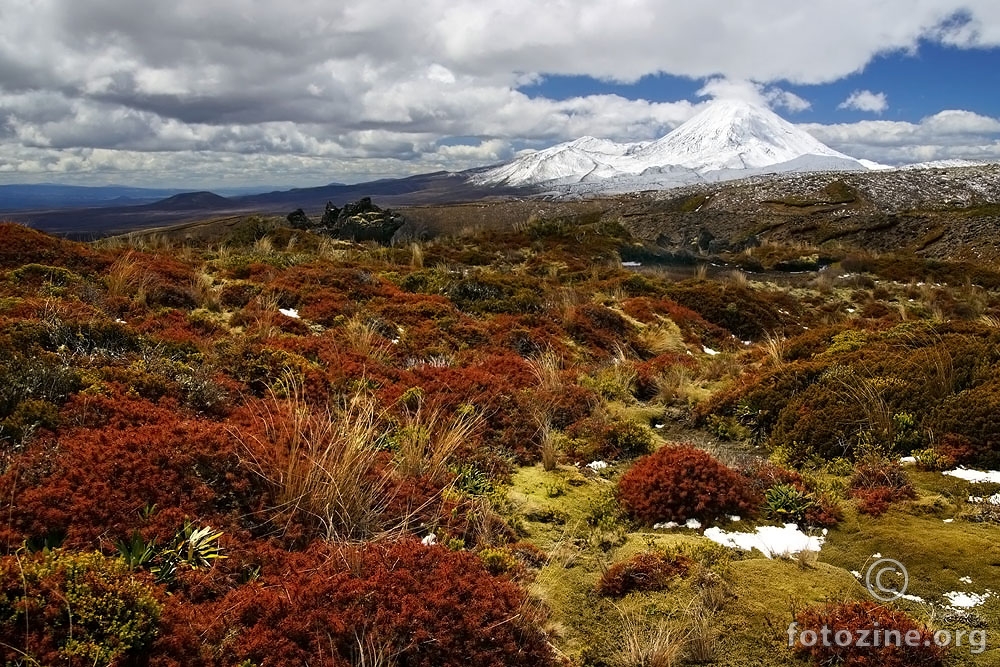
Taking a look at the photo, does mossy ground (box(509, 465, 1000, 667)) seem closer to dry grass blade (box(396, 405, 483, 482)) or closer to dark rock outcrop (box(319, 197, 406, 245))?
dry grass blade (box(396, 405, 483, 482))

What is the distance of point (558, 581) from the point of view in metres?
4.26

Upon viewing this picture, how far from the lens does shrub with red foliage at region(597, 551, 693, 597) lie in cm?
414

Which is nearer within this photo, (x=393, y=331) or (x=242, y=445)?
(x=242, y=445)

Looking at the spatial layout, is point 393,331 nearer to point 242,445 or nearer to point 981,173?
Result: point 242,445

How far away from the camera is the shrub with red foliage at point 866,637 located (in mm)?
3254

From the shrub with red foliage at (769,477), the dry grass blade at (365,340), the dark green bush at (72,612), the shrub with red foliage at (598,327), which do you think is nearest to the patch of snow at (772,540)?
the shrub with red foliage at (769,477)

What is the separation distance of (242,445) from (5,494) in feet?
4.90

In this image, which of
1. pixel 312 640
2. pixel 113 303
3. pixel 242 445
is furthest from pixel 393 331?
pixel 312 640

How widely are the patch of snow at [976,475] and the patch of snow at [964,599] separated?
79.5 inches

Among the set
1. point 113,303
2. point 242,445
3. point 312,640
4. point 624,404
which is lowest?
point 624,404

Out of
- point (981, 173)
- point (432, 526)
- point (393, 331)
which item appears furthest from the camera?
point (981, 173)

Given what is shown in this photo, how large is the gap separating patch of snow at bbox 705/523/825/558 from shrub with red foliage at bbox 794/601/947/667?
2.96 ft

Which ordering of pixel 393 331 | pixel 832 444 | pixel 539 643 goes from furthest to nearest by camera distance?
pixel 393 331 → pixel 832 444 → pixel 539 643

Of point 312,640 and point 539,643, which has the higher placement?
point 312,640
